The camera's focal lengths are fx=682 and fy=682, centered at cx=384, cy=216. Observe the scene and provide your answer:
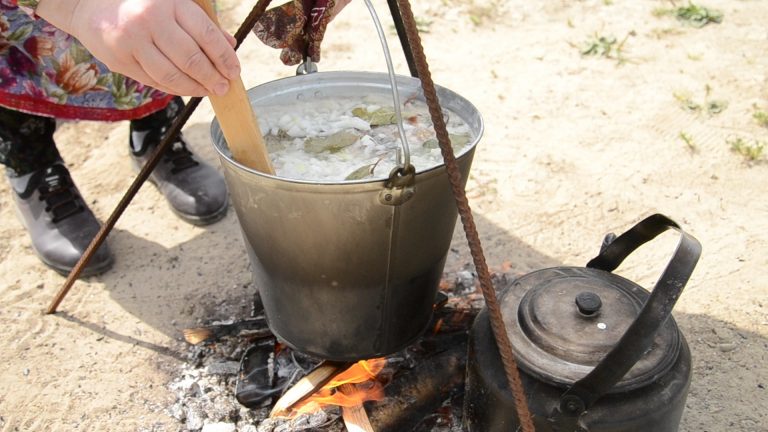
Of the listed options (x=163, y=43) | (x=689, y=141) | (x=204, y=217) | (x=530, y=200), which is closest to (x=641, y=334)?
(x=163, y=43)

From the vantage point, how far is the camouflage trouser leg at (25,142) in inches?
107

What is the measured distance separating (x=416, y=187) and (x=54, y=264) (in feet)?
6.04

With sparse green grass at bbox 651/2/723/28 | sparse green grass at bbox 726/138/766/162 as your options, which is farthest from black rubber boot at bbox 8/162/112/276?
sparse green grass at bbox 651/2/723/28

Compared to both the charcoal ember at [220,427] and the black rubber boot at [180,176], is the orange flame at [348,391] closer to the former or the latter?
the charcoal ember at [220,427]

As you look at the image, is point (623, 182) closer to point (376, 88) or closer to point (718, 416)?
point (718, 416)

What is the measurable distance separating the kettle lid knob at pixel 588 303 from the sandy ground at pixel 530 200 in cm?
78

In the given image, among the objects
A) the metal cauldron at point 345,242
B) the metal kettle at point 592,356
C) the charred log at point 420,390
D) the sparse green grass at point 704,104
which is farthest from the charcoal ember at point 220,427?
the sparse green grass at point 704,104

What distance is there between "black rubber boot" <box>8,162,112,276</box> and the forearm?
Result: 1268 millimetres

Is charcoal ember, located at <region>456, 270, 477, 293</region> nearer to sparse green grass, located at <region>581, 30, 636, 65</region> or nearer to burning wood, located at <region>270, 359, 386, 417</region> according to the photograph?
burning wood, located at <region>270, 359, 386, 417</region>

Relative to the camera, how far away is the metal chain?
137 centimetres

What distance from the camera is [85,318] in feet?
8.64

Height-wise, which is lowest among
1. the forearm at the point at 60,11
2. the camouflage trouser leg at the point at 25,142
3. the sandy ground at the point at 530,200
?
the sandy ground at the point at 530,200

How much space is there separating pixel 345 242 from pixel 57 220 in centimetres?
169

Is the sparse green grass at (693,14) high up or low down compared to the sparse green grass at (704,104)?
up
